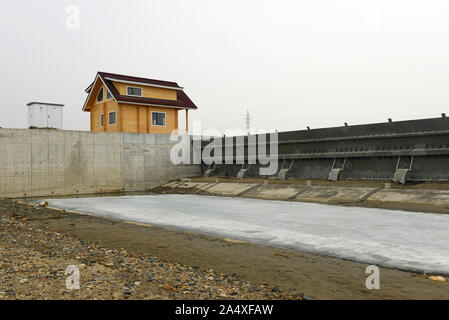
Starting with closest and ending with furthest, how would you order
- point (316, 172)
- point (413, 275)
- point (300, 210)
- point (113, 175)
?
point (413, 275) < point (300, 210) < point (316, 172) < point (113, 175)

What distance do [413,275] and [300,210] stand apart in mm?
7720

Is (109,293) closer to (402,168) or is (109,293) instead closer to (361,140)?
(402,168)

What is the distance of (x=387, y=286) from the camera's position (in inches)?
183

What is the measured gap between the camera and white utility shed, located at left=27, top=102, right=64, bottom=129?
29.5 m

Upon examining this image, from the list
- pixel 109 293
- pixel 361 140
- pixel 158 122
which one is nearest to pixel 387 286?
pixel 109 293

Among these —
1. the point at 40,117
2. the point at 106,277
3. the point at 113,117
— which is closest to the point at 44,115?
the point at 40,117

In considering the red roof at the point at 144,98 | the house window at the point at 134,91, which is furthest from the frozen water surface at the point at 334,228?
the house window at the point at 134,91

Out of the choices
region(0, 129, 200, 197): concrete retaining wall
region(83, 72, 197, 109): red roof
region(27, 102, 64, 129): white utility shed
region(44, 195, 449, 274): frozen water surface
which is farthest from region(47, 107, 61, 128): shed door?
region(44, 195, 449, 274): frozen water surface

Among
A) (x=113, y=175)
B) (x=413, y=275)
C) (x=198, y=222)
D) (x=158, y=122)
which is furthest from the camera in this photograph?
(x=158, y=122)

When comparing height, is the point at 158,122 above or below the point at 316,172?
above

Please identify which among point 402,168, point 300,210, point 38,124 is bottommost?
point 300,210

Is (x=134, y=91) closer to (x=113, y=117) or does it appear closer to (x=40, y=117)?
(x=113, y=117)

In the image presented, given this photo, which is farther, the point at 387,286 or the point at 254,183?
the point at 254,183

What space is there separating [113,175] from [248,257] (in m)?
19.5
